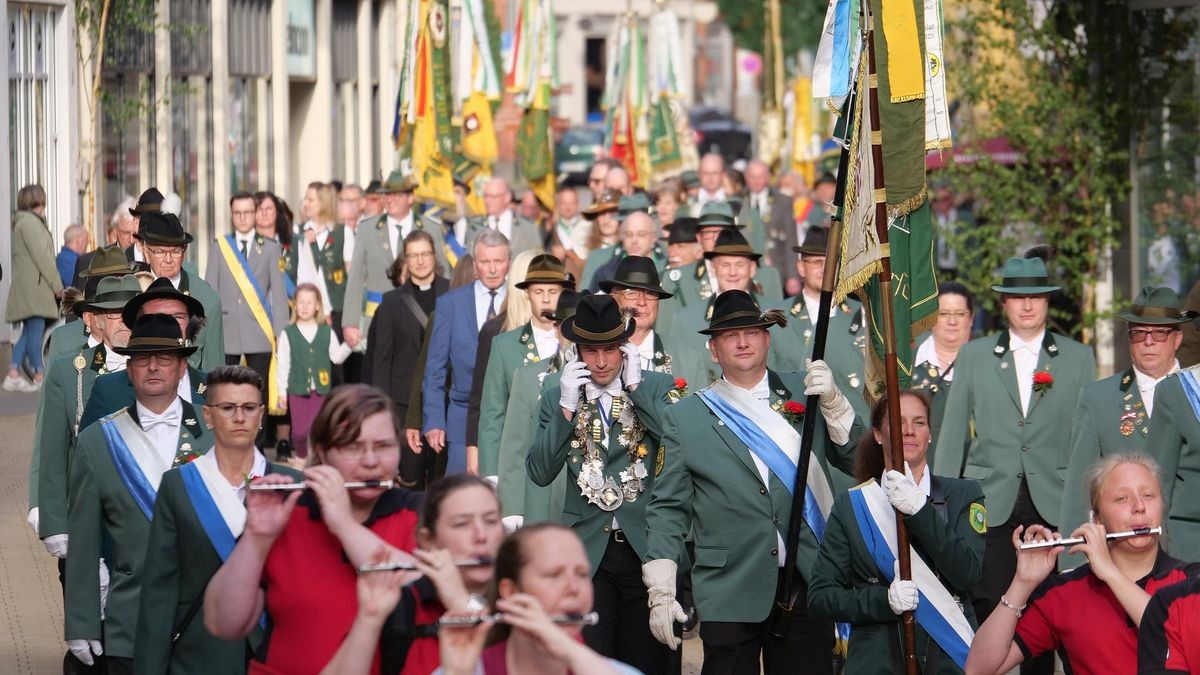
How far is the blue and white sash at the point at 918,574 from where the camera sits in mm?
7285

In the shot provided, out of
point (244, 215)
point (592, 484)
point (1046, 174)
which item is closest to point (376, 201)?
point (244, 215)

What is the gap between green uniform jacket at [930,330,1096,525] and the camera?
34.4 feet

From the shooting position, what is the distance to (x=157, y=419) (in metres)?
7.84

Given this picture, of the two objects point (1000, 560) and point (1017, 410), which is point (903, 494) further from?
point (1017, 410)

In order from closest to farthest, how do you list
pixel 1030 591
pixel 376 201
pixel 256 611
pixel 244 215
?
pixel 256 611
pixel 1030 591
pixel 244 215
pixel 376 201

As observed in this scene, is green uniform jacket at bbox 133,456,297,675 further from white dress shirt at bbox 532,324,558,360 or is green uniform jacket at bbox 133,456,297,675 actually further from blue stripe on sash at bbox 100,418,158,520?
white dress shirt at bbox 532,324,558,360

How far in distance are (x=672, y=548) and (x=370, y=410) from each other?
8.70ft

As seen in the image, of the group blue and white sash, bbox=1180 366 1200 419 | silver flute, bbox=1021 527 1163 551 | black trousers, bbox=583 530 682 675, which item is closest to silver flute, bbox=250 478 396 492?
silver flute, bbox=1021 527 1163 551

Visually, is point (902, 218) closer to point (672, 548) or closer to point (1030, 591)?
point (672, 548)

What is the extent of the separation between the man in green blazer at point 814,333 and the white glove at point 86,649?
401cm

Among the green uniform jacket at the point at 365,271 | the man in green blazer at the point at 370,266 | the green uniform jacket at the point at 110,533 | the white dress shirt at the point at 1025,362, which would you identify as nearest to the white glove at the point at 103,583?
the green uniform jacket at the point at 110,533

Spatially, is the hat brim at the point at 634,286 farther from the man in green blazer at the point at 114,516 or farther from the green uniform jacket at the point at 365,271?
the green uniform jacket at the point at 365,271

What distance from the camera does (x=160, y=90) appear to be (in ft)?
84.4

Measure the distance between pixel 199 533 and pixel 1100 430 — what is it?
4.77 metres
